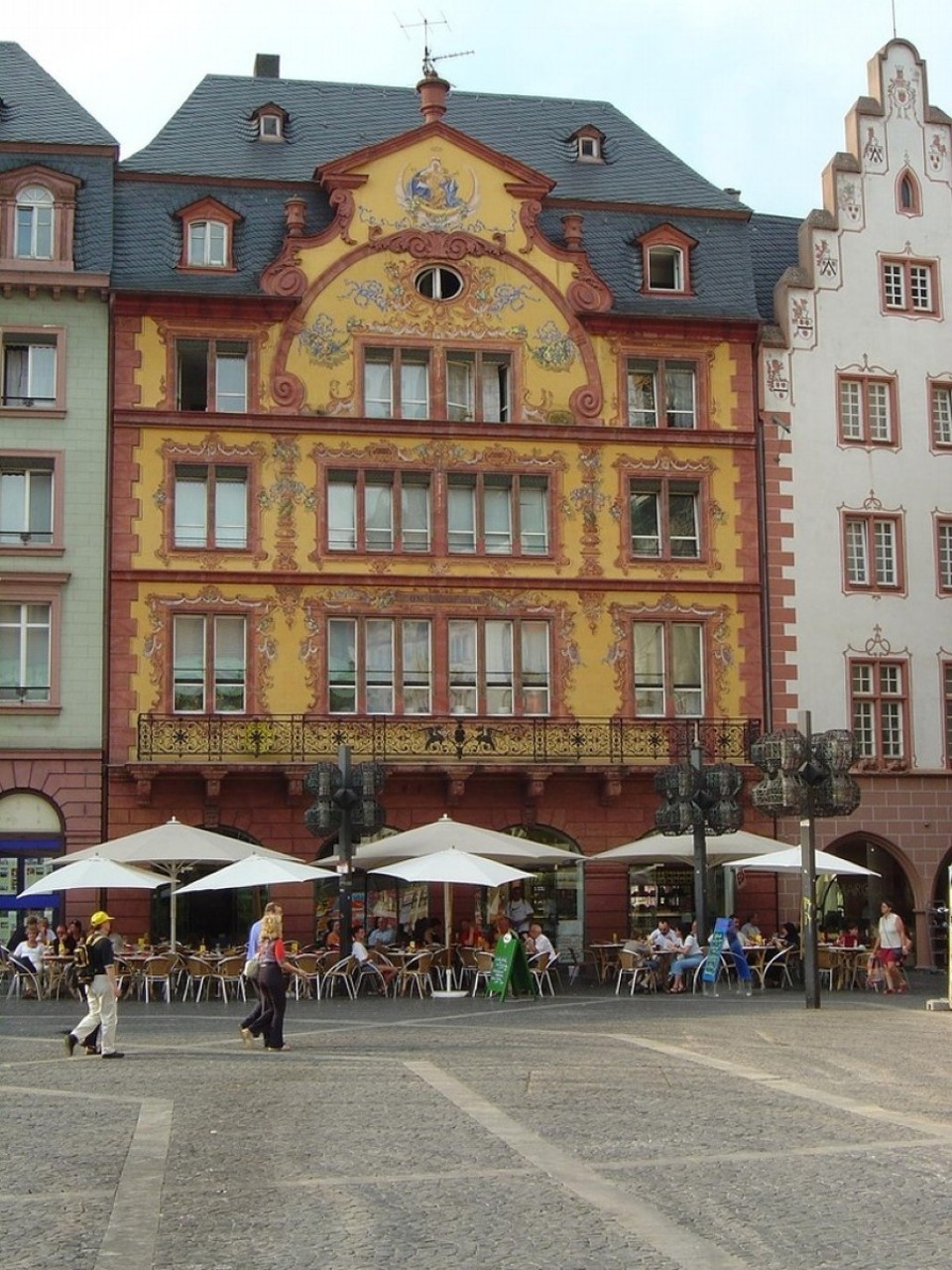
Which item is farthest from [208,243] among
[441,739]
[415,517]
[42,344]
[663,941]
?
[663,941]

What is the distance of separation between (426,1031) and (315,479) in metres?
18.1

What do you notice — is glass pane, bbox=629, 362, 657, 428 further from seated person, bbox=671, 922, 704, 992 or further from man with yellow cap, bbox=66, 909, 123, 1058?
man with yellow cap, bbox=66, 909, 123, 1058

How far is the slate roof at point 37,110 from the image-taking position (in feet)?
142

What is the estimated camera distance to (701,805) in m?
35.5

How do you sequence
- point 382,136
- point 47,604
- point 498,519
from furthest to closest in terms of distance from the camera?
point 382,136
point 498,519
point 47,604

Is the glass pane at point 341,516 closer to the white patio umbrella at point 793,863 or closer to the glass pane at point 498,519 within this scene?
the glass pane at point 498,519

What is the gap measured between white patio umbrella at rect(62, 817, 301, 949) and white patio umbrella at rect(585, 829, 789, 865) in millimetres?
6593

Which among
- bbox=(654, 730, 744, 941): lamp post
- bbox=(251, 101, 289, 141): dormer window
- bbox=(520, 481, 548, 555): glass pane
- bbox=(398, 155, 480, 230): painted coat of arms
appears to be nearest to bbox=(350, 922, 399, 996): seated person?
bbox=(654, 730, 744, 941): lamp post

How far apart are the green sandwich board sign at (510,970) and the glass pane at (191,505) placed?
12506mm

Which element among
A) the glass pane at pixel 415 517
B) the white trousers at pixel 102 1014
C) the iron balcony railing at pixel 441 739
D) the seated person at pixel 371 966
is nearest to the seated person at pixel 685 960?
the seated person at pixel 371 966

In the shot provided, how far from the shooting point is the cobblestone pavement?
36.9 feet

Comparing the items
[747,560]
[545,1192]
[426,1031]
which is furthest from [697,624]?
[545,1192]

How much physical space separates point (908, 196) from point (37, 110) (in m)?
19.6

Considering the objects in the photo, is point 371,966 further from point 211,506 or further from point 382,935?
point 211,506
